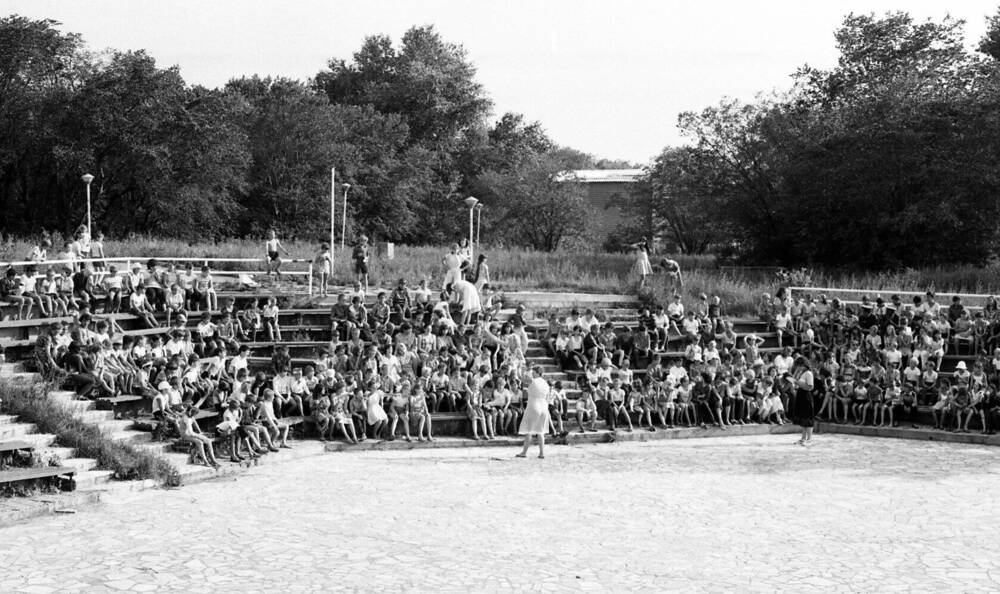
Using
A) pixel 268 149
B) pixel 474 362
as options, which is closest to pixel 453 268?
pixel 474 362

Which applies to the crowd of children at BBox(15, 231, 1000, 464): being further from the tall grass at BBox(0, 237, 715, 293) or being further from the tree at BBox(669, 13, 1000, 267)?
the tree at BBox(669, 13, 1000, 267)

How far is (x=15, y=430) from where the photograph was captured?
1443cm

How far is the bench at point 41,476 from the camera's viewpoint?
12.8m

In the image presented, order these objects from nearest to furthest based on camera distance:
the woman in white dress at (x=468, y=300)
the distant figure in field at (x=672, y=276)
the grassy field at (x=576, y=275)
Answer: the woman in white dress at (x=468, y=300), the distant figure in field at (x=672, y=276), the grassy field at (x=576, y=275)

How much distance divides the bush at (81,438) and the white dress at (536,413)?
16.9 feet

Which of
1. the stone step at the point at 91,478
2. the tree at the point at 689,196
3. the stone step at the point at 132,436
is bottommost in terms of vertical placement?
the stone step at the point at 91,478

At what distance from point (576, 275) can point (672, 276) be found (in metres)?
4.68

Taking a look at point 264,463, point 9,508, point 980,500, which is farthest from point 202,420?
point 980,500

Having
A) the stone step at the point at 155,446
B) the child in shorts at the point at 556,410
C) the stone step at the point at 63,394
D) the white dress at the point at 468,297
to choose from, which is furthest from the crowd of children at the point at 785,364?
the stone step at the point at 63,394

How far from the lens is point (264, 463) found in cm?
1552

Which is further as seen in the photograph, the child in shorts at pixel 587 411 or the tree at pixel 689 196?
the tree at pixel 689 196

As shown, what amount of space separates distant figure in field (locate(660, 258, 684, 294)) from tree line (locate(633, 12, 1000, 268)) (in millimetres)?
10946

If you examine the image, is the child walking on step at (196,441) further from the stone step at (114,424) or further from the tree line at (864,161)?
the tree line at (864,161)

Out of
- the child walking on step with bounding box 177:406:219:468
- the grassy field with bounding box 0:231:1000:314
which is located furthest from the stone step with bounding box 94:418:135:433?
the grassy field with bounding box 0:231:1000:314
